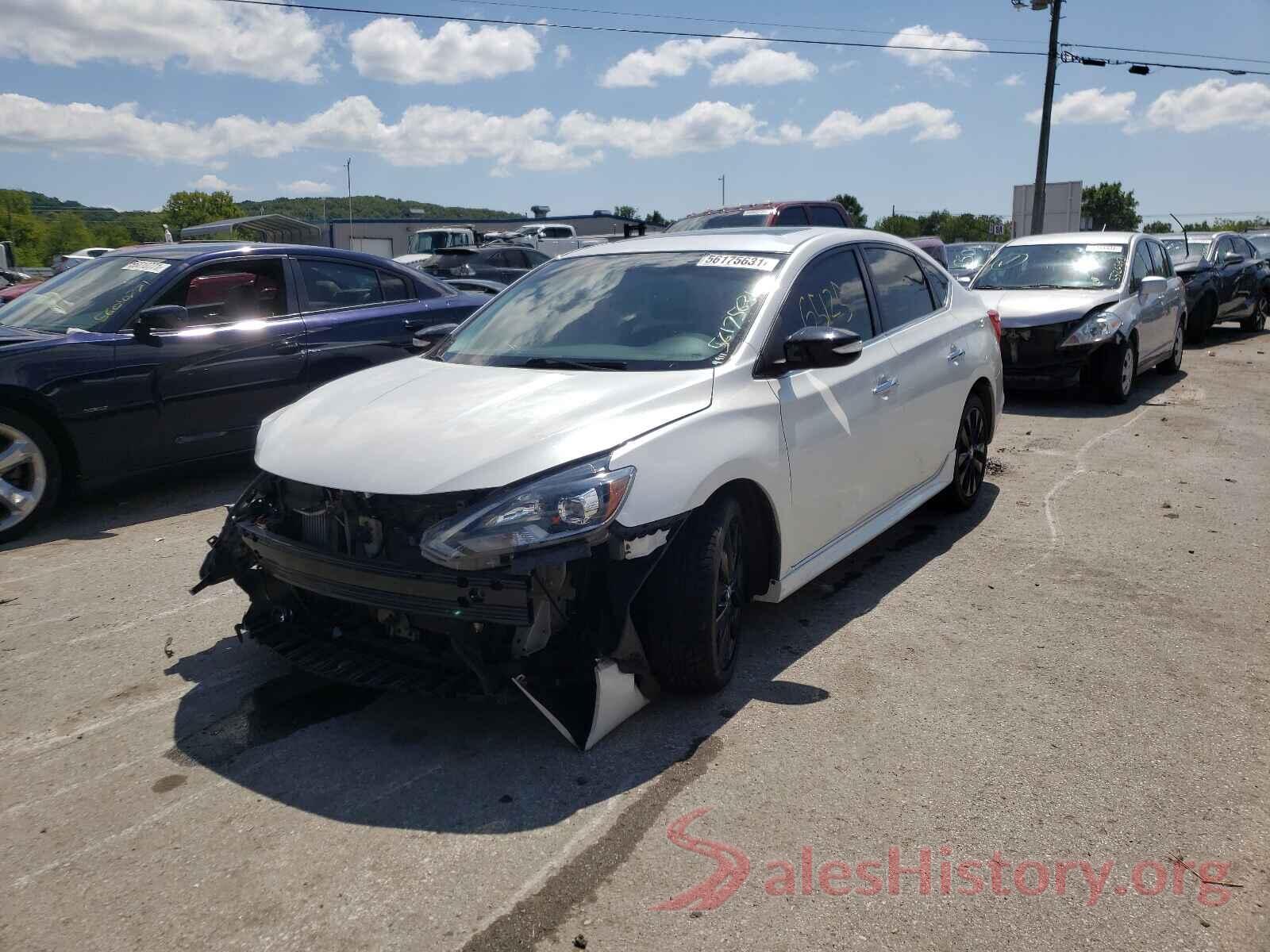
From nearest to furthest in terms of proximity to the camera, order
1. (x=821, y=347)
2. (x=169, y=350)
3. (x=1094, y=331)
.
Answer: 1. (x=821, y=347)
2. (x=169, y=350)
3. (x=1094, y=331)

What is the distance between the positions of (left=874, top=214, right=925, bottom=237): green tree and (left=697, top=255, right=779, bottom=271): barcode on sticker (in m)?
56.8

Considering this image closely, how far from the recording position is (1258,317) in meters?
16.5

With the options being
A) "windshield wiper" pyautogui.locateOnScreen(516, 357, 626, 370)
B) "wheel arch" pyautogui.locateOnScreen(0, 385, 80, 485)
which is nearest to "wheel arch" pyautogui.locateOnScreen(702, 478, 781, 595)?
"windshield wiper" pyautogui.locateOnScreen(516, 357, 626, 370)

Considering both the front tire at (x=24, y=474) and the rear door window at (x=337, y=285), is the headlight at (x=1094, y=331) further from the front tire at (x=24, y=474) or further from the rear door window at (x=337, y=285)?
the front tire at (x=24, y=474)

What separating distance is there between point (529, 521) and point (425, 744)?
3.02ft

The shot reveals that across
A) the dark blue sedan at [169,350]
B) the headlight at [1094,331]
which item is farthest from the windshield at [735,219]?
the dark blue sedan at [169,350]

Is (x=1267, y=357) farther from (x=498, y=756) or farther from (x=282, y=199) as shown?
(x=282, y=199)

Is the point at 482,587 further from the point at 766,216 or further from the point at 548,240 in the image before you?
the point at 548,240

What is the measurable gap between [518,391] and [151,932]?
2011 millimetres

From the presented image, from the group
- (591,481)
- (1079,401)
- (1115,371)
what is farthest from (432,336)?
(1079,401)

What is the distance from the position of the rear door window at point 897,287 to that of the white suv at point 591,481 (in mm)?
199

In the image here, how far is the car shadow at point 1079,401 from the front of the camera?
9.52 metres

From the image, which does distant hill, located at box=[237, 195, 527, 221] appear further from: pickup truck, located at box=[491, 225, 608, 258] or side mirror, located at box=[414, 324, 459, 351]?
side mirror, located at box=[414, 324, 459, 351]

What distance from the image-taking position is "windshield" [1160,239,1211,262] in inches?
612
